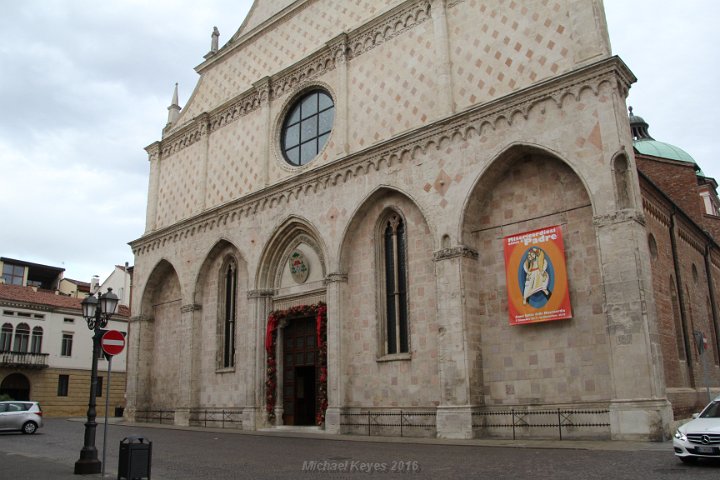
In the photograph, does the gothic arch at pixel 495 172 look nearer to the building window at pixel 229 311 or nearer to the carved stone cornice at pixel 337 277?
the carved stone cornice at pixel 337 277

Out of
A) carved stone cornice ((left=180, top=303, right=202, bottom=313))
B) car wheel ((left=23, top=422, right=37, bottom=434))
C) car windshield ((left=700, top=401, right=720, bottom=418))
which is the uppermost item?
carved stone cornice ((left=180, top=303, right=202, bottom=313))

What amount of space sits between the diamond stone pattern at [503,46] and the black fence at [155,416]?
18366 millimetres

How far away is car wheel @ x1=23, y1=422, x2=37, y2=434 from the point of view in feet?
78.9

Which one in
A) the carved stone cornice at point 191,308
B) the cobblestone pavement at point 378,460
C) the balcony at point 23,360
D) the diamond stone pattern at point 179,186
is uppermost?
the diamond stone pattern at point 179,186

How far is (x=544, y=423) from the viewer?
1625 centimetres

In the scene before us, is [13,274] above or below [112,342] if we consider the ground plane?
above

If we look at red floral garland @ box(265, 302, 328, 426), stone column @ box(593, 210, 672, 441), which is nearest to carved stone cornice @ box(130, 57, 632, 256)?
stone column @ box(593, 210, 672, 441)

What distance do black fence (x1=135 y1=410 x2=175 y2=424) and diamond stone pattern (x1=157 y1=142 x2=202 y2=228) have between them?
8729 mm

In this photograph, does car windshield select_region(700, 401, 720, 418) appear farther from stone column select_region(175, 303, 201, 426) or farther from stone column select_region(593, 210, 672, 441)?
stone column select_region(175, 303, 201, 426)

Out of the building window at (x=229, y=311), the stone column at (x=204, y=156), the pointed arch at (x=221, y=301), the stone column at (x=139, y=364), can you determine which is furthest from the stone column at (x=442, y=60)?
the stone column at (x=139, y=364)

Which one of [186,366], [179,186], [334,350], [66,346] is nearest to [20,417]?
[186,366]

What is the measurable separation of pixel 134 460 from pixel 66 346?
3853 cm

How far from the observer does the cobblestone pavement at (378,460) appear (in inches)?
402

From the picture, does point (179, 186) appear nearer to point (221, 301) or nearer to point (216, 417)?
point (221, 301)
